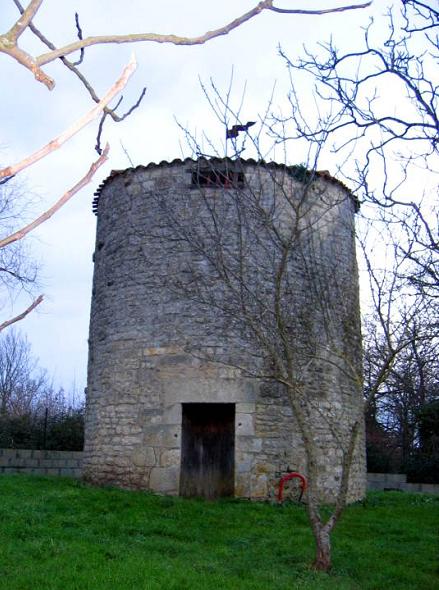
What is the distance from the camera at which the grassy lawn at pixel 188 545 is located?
5.83m

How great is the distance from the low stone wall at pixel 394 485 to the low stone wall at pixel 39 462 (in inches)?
262

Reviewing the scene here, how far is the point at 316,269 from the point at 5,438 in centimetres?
969

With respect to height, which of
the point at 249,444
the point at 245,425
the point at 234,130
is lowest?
the point at 249,444

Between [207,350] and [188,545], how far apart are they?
153 inches

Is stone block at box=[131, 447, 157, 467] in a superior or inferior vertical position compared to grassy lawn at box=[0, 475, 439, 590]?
superior

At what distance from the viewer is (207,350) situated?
10672 mm

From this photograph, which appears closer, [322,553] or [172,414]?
[322,553]

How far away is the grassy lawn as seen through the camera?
583cm

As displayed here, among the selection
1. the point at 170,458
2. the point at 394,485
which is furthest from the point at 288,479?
the point at 394,485

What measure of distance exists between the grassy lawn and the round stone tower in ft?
2.58

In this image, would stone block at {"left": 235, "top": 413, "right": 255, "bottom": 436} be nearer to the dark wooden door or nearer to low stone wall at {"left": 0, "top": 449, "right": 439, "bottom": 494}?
the dark wooden door

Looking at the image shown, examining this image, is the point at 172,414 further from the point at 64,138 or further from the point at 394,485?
the point at 64,138

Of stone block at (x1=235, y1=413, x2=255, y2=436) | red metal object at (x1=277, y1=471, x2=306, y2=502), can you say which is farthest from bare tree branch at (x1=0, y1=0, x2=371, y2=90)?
red metal object at (x1=277, y1=471, x2=306, y2=502)

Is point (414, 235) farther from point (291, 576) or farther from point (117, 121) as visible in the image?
point (117, 121)
